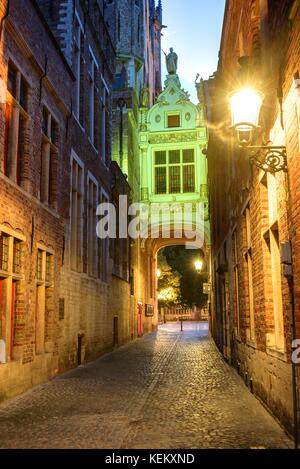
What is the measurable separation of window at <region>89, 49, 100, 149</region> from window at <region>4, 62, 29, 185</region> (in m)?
6.38

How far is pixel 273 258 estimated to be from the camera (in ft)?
23.9

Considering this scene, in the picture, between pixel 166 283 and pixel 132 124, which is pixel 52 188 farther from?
pixel 166 283

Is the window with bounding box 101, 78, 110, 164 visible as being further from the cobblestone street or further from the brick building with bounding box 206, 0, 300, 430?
the cobblestone street

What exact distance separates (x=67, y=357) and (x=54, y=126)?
5.48 metres

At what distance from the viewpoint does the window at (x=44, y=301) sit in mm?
10445

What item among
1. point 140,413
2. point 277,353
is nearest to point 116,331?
point 140,413

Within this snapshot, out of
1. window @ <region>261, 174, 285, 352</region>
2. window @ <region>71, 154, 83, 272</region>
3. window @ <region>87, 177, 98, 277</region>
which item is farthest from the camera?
window @ <region>87, 177, 98, 277</region>

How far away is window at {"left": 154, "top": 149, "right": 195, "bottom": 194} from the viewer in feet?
97.4

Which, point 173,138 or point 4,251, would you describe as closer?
point 4,251

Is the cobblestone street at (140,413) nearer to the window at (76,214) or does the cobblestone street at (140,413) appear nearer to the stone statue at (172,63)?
the window at (76,214)

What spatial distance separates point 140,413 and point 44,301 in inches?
170

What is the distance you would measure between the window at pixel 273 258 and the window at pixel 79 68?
786 cm

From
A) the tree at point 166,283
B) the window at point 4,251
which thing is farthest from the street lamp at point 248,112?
the tree at point 166,283

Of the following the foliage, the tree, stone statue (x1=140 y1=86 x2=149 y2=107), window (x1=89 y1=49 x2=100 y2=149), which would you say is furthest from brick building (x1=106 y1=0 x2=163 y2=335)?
the foliage
